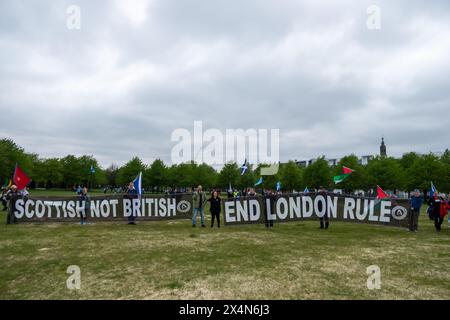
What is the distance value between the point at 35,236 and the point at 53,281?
7.23 meters

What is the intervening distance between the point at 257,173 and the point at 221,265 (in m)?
73.8

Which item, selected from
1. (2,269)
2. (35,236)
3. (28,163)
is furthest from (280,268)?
(28,163)

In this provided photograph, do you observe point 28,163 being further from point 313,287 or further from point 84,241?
point 313,287

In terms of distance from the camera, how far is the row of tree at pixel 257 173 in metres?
56.8

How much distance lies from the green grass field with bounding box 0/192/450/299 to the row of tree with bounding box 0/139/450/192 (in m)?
51.0

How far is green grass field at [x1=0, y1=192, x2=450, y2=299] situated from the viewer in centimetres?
594

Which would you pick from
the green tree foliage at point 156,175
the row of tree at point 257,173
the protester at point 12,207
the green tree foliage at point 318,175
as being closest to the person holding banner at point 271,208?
the protester at point 12,207

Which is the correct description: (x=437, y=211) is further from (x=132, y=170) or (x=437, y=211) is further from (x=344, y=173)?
(x=132, y=170)

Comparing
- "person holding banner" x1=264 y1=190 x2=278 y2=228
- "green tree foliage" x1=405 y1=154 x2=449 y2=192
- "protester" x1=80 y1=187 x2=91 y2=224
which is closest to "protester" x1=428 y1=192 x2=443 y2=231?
"person holding banner" x1=264 y1=190 x2=278 y2=228

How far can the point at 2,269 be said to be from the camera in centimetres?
744

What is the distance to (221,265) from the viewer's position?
7793mm

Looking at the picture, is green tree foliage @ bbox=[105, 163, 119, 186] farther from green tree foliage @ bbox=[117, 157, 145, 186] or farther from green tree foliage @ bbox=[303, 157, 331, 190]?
green tree foliage @ bbox=[303, 157, 331, 190]

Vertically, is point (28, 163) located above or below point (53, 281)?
above

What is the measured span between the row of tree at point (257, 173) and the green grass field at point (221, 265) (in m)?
51.0
